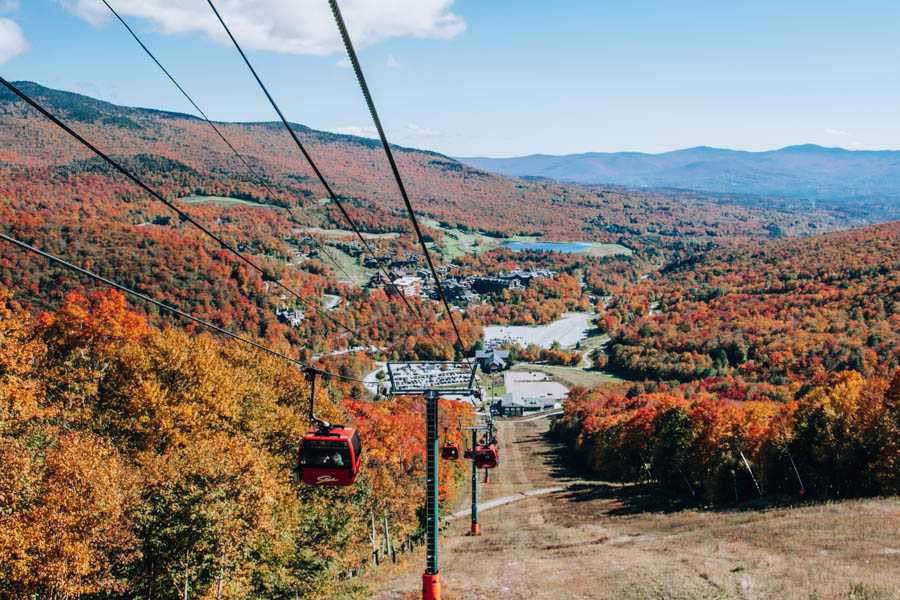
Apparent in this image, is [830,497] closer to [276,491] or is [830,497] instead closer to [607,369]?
[276,491]

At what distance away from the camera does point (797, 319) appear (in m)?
156

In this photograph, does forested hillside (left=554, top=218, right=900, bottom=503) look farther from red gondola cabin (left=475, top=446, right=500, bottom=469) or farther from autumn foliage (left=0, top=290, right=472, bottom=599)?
autumn foliage (left=0, top=290, right=472, bottom=599)

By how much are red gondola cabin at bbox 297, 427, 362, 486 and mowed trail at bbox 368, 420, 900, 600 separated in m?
14.0

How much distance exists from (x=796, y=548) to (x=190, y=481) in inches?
1194

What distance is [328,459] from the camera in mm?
20594

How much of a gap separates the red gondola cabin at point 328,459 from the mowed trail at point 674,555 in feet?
45.9

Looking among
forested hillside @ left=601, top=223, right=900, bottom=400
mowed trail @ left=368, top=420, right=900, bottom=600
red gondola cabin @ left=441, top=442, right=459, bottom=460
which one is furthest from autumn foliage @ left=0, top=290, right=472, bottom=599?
forested hillside @ left=601, top=223, right=900, bottom=400

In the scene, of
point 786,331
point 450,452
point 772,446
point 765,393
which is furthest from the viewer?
point 786,331

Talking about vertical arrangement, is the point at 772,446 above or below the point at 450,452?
below

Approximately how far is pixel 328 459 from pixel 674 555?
76.1 ft

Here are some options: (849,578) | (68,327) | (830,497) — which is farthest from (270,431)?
(830,497)

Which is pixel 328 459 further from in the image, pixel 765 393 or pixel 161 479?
pixel 765 393

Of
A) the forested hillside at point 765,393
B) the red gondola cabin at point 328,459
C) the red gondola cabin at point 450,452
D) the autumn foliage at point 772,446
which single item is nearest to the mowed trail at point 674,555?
the red gondola cabin at point 450,452

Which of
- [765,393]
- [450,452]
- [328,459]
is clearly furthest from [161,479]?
[765,393]
